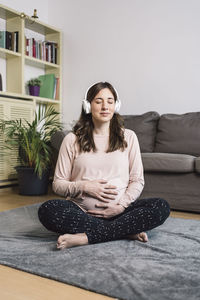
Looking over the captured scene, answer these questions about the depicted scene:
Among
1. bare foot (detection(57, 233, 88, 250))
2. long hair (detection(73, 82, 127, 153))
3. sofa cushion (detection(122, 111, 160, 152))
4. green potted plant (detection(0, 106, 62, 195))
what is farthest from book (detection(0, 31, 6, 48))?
bare foot (detection(57, 233, 88, 250))

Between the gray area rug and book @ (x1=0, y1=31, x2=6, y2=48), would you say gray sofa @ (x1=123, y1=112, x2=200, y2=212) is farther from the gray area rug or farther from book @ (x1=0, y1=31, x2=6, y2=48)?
book @ (x1=0, y1=31, x2=6, y2=48)

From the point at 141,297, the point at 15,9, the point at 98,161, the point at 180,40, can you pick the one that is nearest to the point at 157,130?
the point at 180,40

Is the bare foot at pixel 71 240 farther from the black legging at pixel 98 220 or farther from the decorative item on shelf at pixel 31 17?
the decorative item on shelf at pixel 31 17

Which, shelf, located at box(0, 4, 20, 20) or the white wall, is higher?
shelf, located at box(0, 4, 20, 20)

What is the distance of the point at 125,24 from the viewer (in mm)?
4047

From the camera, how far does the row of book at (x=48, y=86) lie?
4.37m

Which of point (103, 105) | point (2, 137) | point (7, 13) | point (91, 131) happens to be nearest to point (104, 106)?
point (103, 105)

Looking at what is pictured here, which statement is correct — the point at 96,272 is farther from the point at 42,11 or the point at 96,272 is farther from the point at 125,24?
the point at 42,11

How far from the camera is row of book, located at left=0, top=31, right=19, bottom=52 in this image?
149 inches

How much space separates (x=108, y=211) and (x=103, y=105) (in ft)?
1.80

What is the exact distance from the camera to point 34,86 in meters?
4.17

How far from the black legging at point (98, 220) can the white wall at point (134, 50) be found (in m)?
2.14

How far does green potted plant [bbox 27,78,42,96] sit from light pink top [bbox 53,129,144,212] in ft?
7.95

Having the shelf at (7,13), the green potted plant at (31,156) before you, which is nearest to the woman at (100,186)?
the green potted plant at (31,156)
